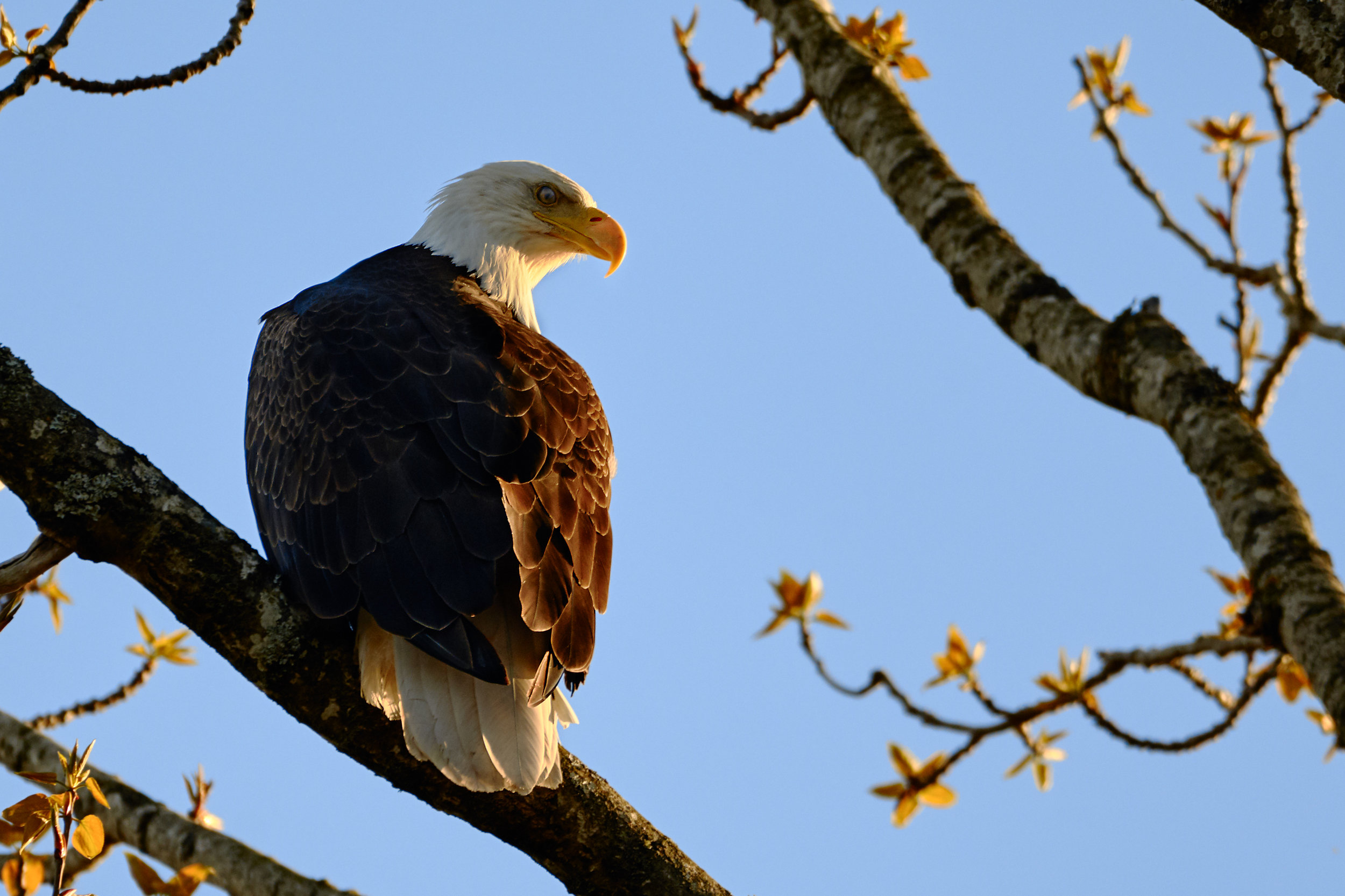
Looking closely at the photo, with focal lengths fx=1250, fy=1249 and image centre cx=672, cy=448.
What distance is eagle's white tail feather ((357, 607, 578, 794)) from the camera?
3055 millimetres

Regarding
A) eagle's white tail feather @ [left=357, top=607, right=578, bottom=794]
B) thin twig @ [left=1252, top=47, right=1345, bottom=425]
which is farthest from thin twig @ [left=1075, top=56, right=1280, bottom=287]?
eagle's white tail feather @ [left=357, top=607, right=578, bottom=794]

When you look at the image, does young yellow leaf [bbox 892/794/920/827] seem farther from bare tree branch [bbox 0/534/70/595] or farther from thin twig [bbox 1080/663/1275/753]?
bare tree branch [bbox 0/534/70/595]

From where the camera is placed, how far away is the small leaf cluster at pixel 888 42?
184 inches

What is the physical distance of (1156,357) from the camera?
3.15 metres

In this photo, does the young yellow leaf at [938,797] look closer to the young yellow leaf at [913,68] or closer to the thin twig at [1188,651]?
the thin twig at [1188,651]

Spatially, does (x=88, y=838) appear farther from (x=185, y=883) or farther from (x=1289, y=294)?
(x=1289, y=294)

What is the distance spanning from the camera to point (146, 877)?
8.70 feet

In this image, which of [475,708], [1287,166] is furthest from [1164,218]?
[475,708]

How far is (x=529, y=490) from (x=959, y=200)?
1.67 m

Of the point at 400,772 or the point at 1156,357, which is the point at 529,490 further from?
the point at 1156,357

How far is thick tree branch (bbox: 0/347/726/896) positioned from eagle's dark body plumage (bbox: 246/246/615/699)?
0.21 meters

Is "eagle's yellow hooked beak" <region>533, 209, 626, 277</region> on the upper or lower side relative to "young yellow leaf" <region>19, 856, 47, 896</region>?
upper

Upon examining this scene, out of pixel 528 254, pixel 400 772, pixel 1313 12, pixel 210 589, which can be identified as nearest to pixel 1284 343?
pixel 1313 12

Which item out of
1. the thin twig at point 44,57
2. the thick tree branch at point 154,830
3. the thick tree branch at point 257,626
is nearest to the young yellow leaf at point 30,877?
the thick tree branch at point 257,626
